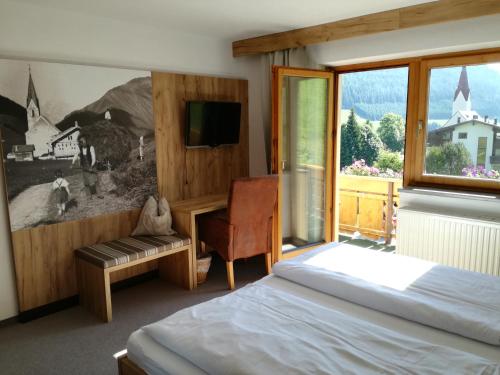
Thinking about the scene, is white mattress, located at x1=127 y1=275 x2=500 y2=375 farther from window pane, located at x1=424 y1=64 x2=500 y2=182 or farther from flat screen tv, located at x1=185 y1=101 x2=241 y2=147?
flat screen tv, located at x1=185 y1=101 x2=241 y2=147

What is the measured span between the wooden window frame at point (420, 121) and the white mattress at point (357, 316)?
198 cm

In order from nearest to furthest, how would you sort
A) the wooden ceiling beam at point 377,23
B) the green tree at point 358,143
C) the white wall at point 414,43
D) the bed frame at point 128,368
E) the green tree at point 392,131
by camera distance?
the bed frame at point 128,368, the wooden ceiling beam at point 377,23, the white wall at point 414,43, the green tree at point 392,131, the green tree at point 358,143

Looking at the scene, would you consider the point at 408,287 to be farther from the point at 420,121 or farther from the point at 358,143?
the point at 358,143

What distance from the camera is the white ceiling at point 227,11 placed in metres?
2.82

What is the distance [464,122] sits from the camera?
133 inches

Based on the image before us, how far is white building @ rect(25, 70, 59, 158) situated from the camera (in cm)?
285

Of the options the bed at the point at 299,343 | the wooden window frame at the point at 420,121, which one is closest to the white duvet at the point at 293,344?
the bed at the point at 299,343

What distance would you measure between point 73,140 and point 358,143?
13.4 ft

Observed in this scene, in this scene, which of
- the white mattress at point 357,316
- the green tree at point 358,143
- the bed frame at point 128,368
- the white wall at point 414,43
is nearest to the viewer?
the white mattress at point 357,316

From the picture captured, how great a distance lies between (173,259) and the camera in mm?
3625

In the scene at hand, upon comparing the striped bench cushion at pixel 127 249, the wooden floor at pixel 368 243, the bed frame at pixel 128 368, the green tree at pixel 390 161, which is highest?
the green tree at pixel 390 161

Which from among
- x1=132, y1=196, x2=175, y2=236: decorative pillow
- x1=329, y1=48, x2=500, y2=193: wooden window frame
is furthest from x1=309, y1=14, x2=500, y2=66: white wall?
x1=132, y1=196, x2=175, y2=236: decorative pillow

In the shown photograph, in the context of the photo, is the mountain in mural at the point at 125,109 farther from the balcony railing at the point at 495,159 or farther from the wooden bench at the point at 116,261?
the balcony railing at the point at 495,159

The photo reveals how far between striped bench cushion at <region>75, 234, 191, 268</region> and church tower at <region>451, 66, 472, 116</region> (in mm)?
2619
